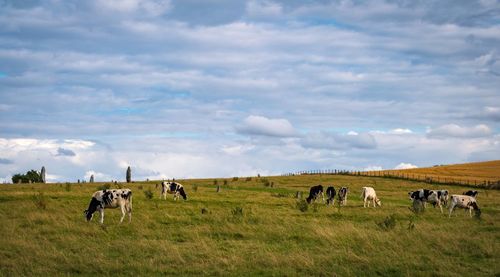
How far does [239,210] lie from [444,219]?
11080 millimetres

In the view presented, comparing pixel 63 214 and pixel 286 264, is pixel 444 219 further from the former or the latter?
pixel 63 214

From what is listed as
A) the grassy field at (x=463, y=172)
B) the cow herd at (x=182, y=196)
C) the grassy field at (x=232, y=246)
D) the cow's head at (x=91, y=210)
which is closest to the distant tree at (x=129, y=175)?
the cow herd at (x=182, y=196)

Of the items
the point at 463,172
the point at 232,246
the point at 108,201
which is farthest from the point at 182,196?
the point at 463,172

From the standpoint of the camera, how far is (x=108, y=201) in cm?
2417

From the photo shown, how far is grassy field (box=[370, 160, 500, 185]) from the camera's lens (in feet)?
282

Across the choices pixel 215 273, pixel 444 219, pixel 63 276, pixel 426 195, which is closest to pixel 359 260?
pixel 215 273

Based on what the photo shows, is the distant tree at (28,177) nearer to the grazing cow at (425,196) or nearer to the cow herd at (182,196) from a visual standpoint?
the cow herd at (182,196)

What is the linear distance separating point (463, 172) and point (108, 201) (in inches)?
3335

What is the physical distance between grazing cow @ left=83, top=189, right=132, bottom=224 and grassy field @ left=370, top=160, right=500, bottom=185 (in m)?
67.4

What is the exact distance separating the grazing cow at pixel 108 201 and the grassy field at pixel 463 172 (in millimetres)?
67407

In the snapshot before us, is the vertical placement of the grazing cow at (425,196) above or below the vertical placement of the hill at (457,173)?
below

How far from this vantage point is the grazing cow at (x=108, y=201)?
23.6 meters

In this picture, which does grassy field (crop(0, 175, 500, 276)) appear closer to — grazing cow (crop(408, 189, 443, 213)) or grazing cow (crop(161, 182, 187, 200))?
grazing cow (crop(408, 189, 443, 213))

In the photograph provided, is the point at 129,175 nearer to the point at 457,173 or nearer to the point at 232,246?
the point at 232,246
